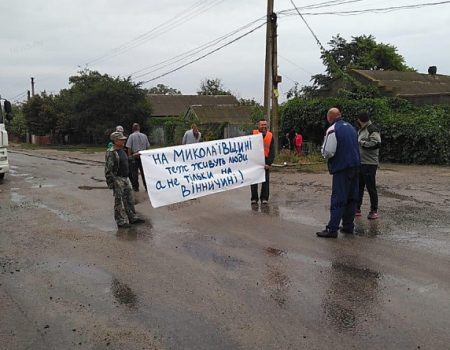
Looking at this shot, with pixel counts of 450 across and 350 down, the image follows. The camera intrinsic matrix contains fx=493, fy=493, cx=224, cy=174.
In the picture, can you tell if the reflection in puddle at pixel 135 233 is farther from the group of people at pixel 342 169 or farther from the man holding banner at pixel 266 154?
the man holding banner at pixel 266 154

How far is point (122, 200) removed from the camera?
27.9ft

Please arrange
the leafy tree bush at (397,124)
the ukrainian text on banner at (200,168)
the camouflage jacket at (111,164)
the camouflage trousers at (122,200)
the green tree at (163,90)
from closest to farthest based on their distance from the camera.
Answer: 1. the camouflage jacket at (111,164)
2. the camouflage trousers at (122,200)
3. the ukrainian text on banner at (200,168)
4. the leafy tree bush at (397,124)
5. the green tree at (163,90)

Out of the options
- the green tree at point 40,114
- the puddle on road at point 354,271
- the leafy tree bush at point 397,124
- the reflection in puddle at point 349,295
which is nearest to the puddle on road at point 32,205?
the puddle on road at point 354,271

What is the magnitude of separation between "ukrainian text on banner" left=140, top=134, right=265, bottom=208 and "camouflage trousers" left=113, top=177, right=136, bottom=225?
42 cm

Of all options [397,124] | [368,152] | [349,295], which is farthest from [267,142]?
Result: [397,124]

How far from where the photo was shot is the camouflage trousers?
8.40 meters

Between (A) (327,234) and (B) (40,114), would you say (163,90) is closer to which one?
(B) (40,114)

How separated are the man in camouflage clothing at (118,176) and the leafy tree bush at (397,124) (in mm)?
14777

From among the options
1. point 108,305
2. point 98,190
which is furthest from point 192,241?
point 98,190

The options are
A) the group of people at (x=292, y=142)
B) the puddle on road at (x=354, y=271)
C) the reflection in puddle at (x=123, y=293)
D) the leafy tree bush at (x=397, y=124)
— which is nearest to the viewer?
the reflection in puddle at (x=123, y=293)

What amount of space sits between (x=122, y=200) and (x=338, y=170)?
12.1ft

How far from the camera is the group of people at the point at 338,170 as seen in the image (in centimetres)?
729

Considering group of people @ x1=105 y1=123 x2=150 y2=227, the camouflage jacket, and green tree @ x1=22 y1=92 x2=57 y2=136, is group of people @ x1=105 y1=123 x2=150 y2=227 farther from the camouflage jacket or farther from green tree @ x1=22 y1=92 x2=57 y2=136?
green tree @ x1=22 y1=92 x2=57 y2=136

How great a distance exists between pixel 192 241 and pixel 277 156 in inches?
552
